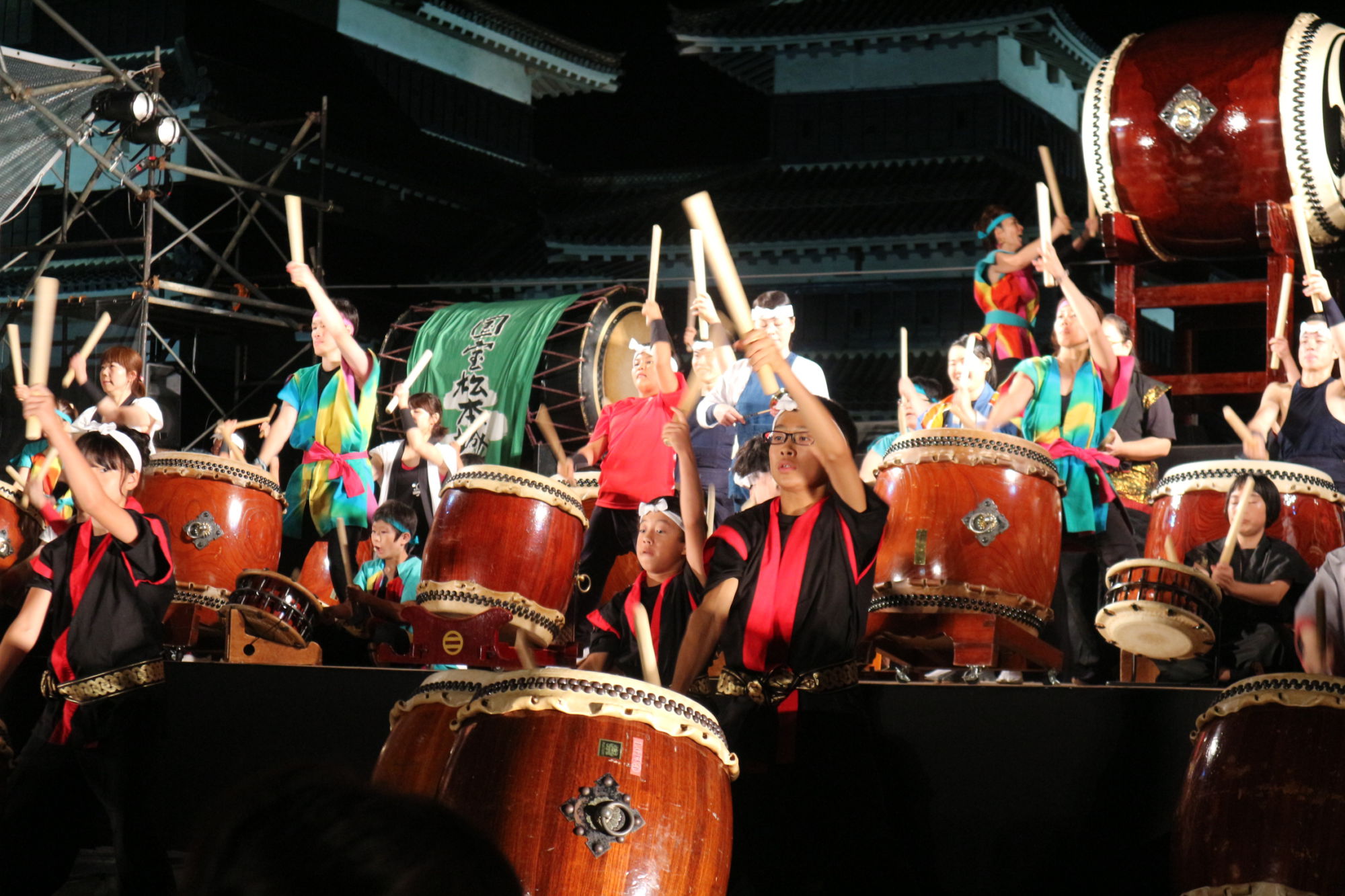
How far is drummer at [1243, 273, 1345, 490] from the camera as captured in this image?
4.52 meters

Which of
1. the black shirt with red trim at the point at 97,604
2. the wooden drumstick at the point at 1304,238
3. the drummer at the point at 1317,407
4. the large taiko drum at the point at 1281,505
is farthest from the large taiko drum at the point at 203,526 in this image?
the wooden drumstick at the point at 1304,238

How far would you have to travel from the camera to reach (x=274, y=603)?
4.43 metres

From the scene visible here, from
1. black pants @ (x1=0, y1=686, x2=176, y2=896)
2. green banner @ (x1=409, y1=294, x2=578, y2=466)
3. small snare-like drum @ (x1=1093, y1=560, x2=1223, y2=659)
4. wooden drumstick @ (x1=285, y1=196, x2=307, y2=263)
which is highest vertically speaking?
green banner @ (x1=409, y1=294, x2=578, y2=466)

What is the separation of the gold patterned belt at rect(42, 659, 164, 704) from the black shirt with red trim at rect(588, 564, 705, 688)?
1.02 metres

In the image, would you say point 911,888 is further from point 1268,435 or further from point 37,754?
point 1268,435

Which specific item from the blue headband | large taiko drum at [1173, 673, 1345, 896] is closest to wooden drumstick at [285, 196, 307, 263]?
the blue headband

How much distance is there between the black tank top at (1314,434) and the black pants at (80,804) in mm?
3159

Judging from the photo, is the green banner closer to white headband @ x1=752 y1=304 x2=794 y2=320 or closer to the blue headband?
the blue headband

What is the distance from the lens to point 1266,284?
5648mm

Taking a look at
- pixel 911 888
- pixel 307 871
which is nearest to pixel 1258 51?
pixel 911 888

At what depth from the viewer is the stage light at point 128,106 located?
761cm

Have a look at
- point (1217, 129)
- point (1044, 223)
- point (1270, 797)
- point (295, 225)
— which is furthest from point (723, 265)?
point (1217, 129)

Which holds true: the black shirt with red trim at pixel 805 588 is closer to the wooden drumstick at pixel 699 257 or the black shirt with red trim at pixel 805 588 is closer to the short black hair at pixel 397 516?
the wooden drumstick at pixel 699 257

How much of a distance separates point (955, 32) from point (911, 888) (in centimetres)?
1306
